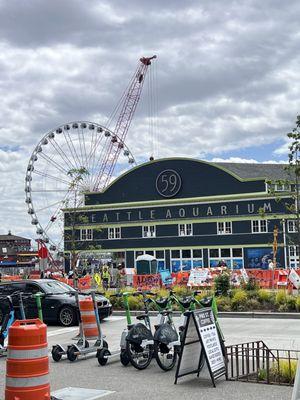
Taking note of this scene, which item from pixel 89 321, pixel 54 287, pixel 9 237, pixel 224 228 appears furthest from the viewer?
pixel 9 237

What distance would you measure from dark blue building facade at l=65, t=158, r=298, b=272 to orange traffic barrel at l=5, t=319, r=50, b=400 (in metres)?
49.5

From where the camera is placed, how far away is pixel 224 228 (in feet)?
203

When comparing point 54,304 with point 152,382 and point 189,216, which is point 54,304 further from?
point 189,216

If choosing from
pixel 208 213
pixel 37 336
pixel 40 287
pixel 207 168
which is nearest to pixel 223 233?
pixel 208 213

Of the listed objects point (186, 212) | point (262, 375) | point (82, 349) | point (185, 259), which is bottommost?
point (262, 375)

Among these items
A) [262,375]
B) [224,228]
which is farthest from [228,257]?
[262,375]

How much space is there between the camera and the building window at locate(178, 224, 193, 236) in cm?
6419

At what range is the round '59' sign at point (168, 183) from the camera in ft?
216

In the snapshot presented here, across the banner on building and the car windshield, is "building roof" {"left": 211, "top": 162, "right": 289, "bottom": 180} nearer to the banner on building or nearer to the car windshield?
the banner on building

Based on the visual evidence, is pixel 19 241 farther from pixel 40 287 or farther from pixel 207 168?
pixel 40 287

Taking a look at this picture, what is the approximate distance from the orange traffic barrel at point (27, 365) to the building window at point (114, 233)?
62.9 metres

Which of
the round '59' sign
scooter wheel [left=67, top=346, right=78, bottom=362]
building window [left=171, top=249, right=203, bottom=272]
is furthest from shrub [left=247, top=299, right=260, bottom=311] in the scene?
the round '59' sign

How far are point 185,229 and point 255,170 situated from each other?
1222cm

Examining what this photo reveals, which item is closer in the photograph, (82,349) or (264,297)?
(82,349)
